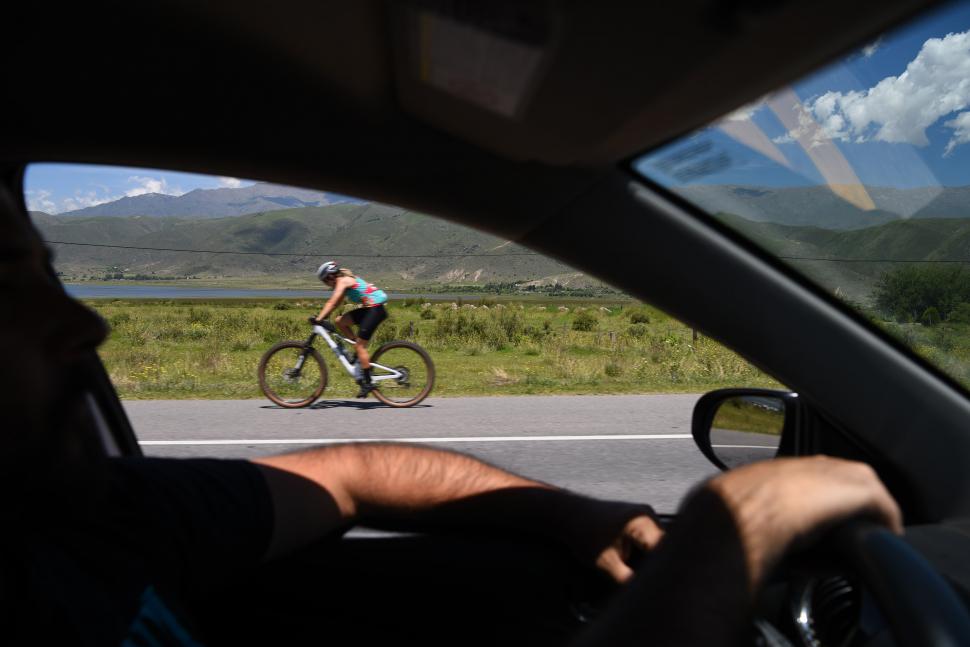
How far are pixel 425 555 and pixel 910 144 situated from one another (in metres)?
1.28

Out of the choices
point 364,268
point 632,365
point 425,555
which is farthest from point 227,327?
point 364,268

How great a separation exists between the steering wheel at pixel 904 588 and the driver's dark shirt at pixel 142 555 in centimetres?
103

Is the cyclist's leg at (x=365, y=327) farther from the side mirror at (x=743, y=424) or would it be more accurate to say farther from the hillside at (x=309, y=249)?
the hillside at (x=309, y=249)

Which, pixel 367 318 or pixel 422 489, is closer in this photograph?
pixel 422 489

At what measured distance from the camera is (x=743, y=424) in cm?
196

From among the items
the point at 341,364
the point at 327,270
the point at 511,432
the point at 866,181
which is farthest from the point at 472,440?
the point at 866,181

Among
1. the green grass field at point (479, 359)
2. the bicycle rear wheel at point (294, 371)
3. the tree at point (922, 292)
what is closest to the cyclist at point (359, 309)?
the bicycle rear wheel at point (294, 371)

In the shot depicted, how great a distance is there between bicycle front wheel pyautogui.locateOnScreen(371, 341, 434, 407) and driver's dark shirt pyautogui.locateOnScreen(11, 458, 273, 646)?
25.9 feet

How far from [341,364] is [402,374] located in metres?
0.82

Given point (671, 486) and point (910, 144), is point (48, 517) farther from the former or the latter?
point (671, 486)

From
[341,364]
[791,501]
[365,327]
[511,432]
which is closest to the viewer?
[791,501]

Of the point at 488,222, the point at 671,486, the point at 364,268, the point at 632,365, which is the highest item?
the point at 488,222

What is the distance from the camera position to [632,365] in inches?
535

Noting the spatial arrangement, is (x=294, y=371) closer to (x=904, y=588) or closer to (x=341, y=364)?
(x=341, y=364)
